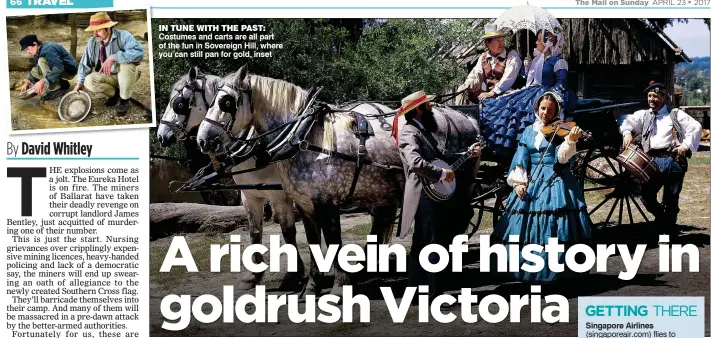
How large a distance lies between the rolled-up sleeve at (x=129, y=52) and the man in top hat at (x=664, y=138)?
14.2 ft

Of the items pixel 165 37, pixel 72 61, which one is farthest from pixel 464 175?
pixel 72 61

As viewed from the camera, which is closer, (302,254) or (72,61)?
(72,61)

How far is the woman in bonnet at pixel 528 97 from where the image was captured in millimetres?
9914

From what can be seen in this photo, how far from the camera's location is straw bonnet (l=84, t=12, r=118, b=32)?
32.0 feet

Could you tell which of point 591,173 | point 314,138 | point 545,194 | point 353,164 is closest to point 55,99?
point 314,138

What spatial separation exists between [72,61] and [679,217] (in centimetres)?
553

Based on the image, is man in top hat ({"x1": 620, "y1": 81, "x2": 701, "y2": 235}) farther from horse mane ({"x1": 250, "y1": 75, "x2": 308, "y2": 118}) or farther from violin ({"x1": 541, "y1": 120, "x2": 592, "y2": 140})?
horse mane ({"x1": 250, "y1": 75, "x2": 308, "y2": 118})

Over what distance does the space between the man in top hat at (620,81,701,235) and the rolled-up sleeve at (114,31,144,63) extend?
433 centimetres

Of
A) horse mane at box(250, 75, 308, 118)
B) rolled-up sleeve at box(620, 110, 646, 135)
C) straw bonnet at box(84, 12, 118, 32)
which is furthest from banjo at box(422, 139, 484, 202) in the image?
straw bonnet at box(84, 12, 118, 32)

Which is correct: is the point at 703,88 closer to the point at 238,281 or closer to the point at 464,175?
the point at 464,175

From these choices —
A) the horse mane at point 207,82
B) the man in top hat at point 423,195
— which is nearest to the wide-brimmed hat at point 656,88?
the man in top hat at point 423,195

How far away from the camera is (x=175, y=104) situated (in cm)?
1005

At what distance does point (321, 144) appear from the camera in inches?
A: 394

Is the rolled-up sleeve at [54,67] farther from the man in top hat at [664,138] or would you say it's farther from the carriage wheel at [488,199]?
the man in top hat at [664,138]
